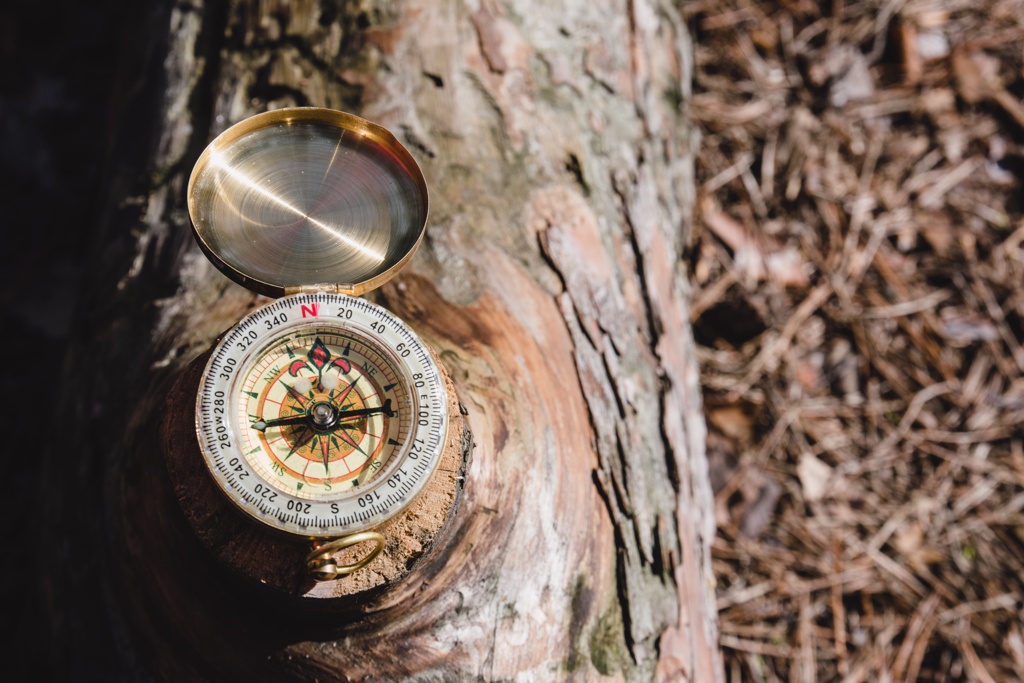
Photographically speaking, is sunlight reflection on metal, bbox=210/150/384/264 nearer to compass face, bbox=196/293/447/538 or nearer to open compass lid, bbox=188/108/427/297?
open compass lid, bbox=188/108/427/297

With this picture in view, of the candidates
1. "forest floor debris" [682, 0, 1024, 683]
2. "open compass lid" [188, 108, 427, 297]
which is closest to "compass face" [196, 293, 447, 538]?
"open compass lid" [188, 108, 427, 297]

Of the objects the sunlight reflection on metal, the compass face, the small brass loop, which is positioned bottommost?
the small brass loop

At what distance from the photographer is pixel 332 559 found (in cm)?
175

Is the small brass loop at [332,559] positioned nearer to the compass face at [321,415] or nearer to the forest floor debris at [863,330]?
the compass face at [321,415]

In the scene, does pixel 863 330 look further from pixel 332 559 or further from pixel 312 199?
pixel 332 559

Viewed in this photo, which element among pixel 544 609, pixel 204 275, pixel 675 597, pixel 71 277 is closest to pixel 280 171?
pixel 204 275

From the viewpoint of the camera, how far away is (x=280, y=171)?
210 cm

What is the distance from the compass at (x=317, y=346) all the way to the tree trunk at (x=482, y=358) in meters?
0.20

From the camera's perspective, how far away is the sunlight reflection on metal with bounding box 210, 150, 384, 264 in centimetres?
207

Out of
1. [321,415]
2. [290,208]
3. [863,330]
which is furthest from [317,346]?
[863,330]

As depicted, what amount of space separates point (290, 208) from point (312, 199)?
0.06 meters

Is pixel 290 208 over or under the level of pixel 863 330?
under

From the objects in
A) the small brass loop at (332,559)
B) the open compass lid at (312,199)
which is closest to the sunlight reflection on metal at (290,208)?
the open compass lid at (312,199)

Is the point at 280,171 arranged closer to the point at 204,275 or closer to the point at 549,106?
the point at 204,275
